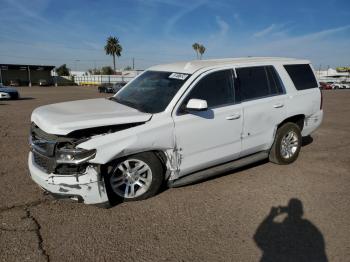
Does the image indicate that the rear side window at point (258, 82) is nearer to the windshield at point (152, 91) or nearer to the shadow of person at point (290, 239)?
the windshield at point (152, 91)

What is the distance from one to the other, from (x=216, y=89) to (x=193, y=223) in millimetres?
1995

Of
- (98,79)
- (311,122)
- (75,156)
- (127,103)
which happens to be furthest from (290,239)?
(98,79)

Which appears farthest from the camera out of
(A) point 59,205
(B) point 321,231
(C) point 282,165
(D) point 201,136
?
(C) point 282,165

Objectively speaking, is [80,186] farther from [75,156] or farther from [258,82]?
[258,82]

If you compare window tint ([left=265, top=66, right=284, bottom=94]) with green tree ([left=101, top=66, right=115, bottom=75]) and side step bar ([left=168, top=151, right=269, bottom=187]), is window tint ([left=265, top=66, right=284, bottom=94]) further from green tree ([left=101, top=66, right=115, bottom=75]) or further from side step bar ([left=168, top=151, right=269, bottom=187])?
green tree ([left=101, top=66, right=115, bottom=75])

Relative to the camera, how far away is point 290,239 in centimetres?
332

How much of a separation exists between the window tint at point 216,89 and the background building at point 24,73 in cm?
7316

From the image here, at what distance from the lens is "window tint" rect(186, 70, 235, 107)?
4.47 metres

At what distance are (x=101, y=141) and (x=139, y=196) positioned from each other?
993 millimetres

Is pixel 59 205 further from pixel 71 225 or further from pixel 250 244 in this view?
pixel 250 244

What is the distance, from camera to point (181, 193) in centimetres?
446

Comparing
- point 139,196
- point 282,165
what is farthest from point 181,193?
point 282,165

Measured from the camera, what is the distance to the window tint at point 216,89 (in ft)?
14.7

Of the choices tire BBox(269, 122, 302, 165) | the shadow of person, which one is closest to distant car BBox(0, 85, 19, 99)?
tire BBox(269, 122, 302, 165)
